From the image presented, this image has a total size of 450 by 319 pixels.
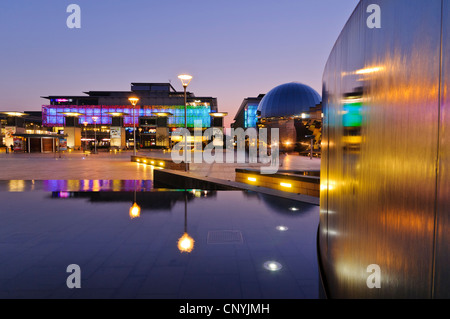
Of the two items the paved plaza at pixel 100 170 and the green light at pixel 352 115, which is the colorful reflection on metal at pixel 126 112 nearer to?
the paved plaza at pixel 100 170

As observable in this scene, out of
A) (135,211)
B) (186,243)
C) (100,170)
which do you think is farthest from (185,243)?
(100,170)

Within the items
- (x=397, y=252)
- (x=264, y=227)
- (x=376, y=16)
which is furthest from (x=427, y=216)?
(x=264, y=227)

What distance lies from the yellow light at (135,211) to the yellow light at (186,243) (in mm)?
2198

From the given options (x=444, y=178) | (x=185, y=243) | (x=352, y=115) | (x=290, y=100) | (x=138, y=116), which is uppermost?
(x=290, y=100)

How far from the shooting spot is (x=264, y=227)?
20.6 feet

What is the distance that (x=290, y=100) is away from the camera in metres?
52.3

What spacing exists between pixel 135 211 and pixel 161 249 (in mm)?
3138

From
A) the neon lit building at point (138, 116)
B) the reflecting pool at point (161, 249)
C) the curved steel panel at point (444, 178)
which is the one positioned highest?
the neon lit building at point (138, 116)

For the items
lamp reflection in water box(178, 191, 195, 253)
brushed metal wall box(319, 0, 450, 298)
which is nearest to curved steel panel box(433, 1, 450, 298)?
brushed metal wall box(319, 0, 450, 298)

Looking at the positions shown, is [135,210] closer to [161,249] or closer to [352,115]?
[161,249]

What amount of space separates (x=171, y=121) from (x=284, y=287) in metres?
70.1

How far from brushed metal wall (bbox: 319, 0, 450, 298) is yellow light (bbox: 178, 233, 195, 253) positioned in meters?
2.81

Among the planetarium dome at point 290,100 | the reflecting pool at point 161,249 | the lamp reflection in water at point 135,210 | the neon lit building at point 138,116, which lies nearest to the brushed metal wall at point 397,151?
the reflecting pool at point 161,249

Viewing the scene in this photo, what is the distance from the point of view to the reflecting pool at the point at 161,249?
364 cm
